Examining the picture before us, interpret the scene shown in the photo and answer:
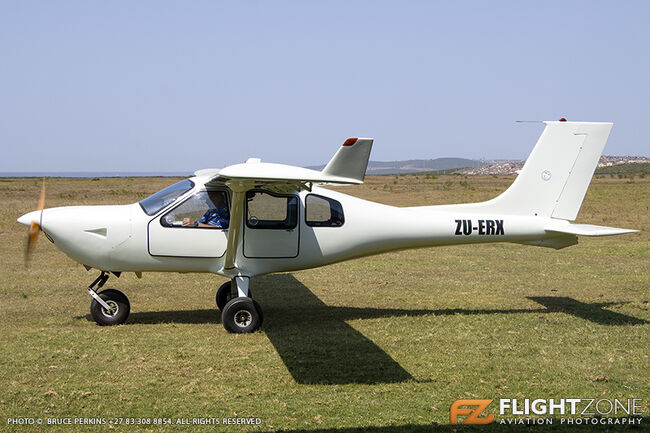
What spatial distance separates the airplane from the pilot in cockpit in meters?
0.02

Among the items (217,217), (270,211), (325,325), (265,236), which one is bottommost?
(325,325)

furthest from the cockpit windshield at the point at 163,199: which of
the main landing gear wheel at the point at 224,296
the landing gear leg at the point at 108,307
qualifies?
the main landing gear wheel at the point at 224,296

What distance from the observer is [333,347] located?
8328mm

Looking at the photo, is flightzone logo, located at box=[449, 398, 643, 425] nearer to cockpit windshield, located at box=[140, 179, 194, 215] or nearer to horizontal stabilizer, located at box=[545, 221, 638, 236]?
horizontal stabilizer, located at box=[545, 221, 638, 236]

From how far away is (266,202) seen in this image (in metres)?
Result: 9.67

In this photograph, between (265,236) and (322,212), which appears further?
(322,212)

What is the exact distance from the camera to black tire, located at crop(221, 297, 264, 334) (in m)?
9.13

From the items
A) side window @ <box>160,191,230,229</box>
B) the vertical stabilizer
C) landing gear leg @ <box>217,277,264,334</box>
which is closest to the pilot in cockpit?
side window @ <box>160,191,230,229</box>

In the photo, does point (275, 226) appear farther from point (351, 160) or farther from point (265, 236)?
point (351, 160)

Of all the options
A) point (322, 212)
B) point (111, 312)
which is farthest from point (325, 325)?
point (111, 312)

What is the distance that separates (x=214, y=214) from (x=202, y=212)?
0.19 meters

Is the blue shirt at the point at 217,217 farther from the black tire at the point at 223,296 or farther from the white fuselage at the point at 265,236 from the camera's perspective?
the black tire at the point at 223,296

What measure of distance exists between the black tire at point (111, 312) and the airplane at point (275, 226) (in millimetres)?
16

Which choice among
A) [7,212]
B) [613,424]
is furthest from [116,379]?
[7,212]
